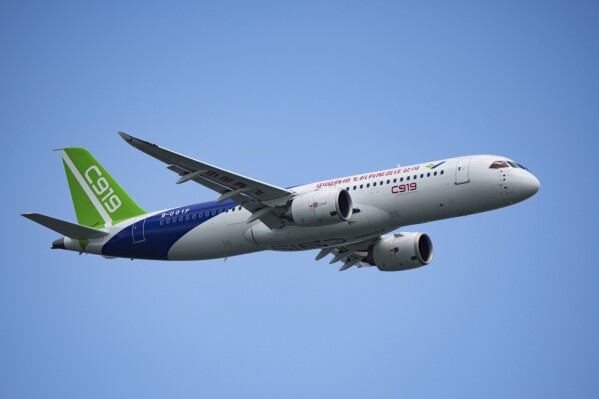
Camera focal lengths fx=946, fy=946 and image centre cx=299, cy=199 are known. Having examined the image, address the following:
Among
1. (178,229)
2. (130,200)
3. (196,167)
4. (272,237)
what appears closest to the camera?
(196,167)

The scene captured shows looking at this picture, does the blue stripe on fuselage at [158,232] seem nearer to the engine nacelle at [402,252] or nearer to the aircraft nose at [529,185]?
the engine nacelle at [402,252]

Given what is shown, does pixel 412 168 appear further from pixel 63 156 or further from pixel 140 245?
pixel 63 156

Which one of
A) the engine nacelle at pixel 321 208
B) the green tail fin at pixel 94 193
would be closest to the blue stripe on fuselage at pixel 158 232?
the green tail fin at pixel 94 193

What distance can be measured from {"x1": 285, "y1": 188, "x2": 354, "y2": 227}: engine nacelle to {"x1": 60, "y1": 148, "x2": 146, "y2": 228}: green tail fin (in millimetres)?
12734

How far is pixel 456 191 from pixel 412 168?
2.68m

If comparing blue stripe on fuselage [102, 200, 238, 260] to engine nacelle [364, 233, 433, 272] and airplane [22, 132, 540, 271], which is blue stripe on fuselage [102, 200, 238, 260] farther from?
engine nacelle [364, 233, 433, 272]

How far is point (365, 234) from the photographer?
157ft

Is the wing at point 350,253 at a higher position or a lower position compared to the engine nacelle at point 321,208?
lower

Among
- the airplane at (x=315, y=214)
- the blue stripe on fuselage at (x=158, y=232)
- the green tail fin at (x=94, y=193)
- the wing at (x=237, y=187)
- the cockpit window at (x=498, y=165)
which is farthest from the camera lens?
the green tail fin at (x=94, y=193)

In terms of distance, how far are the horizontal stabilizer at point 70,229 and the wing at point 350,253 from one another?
12.9m

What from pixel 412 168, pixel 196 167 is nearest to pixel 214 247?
pixel 196 167

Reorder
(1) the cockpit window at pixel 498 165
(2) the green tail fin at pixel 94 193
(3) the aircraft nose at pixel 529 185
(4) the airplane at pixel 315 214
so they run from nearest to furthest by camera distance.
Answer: (3) the aircraft nose at pixel 529 185 < (4) the airplane at pixel 315 214 < (1) the cockpit window at pixel 498 165 < (2) the green tail fin at pixel 94 193

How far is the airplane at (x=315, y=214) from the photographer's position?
45.7m

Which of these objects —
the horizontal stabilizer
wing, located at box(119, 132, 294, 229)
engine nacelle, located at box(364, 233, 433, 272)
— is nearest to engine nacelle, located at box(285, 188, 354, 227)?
wing, located at box(119, 132, 294, 229)
